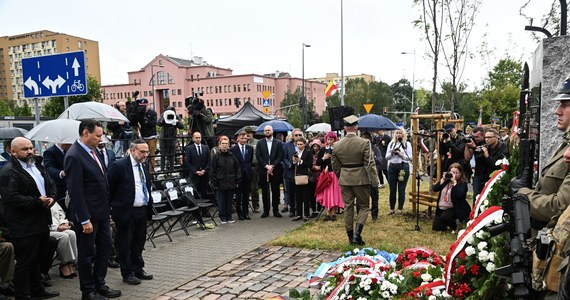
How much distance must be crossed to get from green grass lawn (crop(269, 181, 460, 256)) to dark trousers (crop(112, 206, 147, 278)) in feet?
7.75

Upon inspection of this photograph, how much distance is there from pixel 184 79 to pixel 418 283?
9066 cm

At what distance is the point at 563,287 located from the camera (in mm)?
1853

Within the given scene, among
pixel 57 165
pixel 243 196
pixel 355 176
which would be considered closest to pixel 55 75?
pixel 57 165

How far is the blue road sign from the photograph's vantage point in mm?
5902

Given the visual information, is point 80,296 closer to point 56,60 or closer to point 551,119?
point 56,60

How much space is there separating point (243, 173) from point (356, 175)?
3.19 m

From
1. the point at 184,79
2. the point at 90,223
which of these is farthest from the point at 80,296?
the point at 184,79

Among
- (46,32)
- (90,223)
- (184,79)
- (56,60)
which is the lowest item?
(90,223)

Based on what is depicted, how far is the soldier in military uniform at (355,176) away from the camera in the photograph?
6902mm

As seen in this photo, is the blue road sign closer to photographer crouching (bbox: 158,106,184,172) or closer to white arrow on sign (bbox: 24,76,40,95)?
white arrow on sign (bbox: 24,76,40,95)

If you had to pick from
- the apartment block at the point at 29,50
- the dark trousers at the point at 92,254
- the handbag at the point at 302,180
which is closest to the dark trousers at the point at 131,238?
the dark trousers at the point at 92,254

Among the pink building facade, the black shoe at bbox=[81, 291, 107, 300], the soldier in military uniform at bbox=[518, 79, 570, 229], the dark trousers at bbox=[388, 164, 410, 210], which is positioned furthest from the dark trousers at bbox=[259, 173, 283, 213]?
the pink building facade

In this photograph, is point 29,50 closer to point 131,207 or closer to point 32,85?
point 32,85

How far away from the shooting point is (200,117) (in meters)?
11.2
